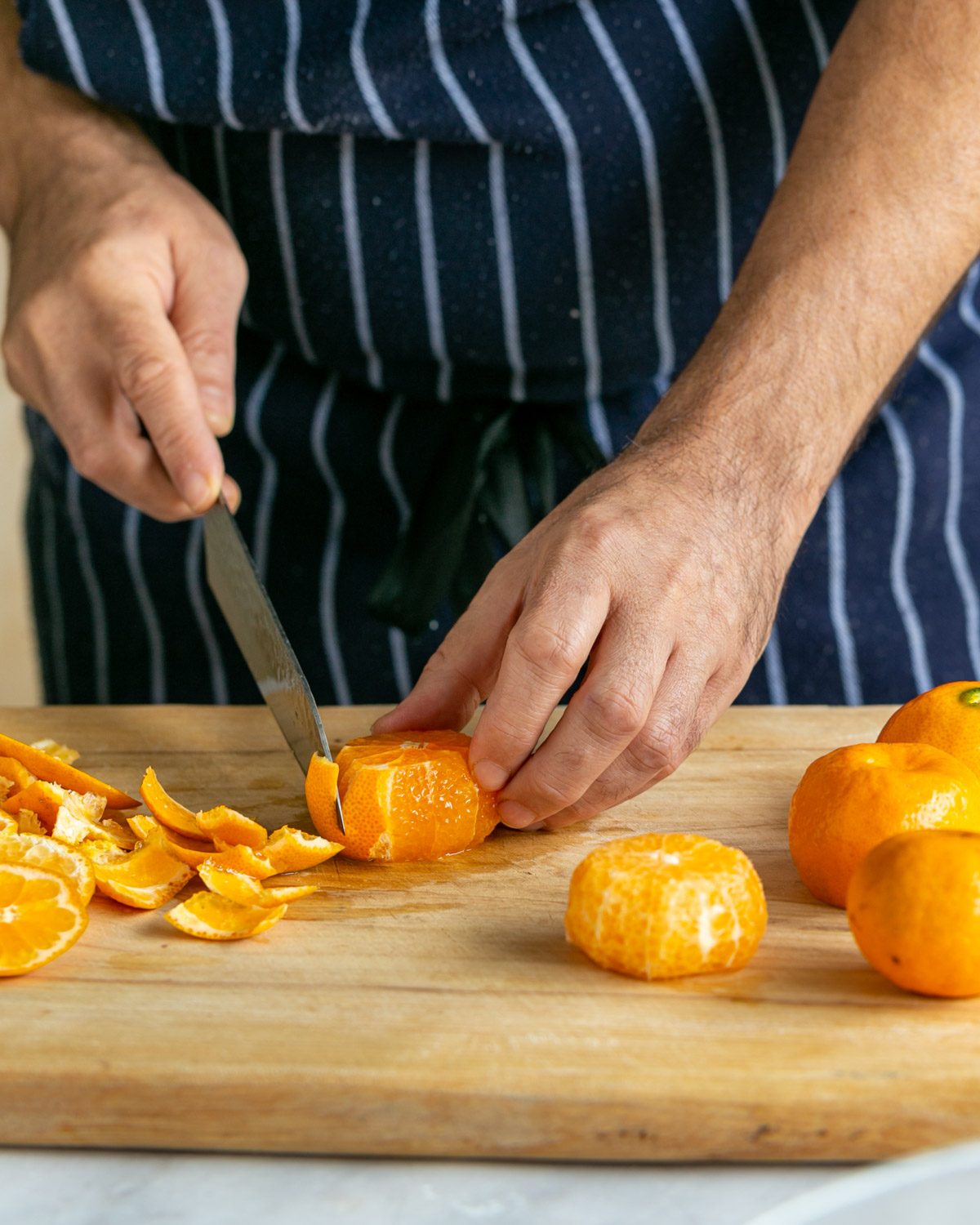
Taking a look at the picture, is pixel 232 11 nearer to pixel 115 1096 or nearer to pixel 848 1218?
pixel 115 1096

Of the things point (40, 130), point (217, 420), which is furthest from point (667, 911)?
point (40, 130)

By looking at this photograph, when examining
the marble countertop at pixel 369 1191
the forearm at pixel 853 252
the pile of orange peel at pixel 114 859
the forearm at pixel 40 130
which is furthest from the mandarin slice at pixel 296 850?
the forearm at pixel 40 130

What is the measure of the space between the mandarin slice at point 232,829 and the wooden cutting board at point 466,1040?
81 mm

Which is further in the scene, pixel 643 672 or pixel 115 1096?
pixel 643 672

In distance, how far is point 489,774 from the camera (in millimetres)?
1331

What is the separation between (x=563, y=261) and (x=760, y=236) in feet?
1.21

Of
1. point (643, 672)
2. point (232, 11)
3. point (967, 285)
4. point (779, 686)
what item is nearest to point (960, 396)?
point (967, 285)

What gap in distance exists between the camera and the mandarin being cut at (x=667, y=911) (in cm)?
108

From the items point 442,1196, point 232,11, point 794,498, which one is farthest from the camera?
point 232,11

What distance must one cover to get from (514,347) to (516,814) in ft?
2.63

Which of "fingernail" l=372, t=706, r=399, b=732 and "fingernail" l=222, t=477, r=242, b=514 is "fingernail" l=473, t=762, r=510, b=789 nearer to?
"fingernail" l=372, t=706, r=399, b=732

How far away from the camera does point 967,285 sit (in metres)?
1.99

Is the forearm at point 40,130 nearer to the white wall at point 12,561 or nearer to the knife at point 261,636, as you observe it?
the knife at point 261,636

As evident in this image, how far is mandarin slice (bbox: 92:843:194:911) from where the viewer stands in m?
1.23
